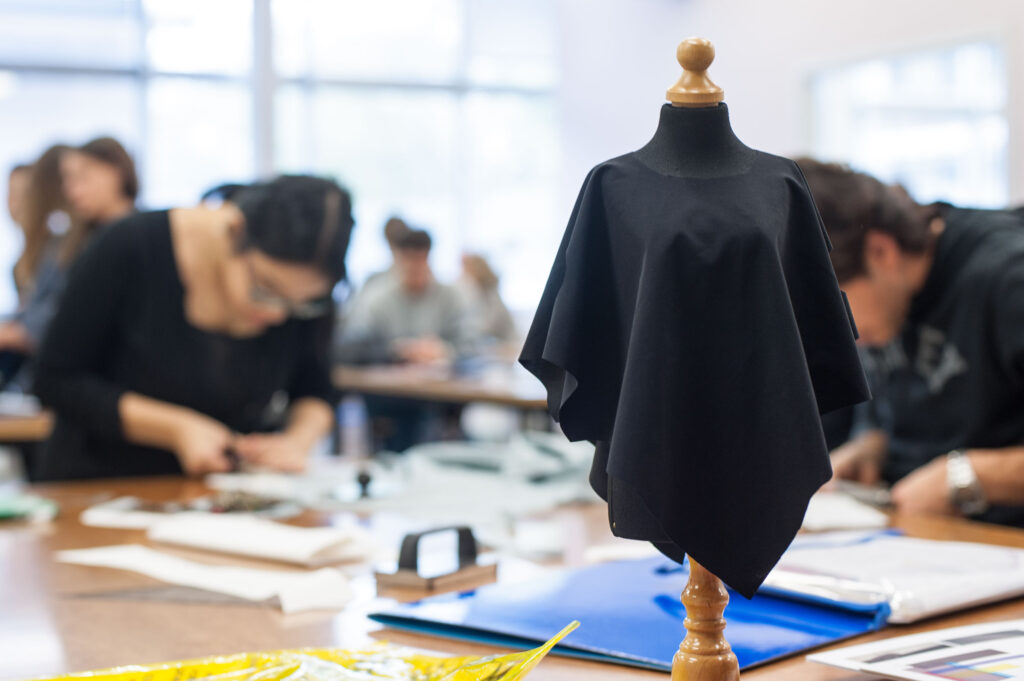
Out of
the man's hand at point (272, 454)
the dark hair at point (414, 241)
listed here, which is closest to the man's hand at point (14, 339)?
the dark hair at point (414, 241)

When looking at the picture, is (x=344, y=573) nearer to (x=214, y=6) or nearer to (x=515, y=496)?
(x=515, y=496)

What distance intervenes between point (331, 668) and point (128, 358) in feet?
5.43

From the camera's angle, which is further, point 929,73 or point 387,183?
point 387,183

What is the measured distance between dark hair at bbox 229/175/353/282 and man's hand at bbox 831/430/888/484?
1.14m

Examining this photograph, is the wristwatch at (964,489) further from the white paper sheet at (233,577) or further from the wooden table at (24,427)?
the wooden table at (24,427)

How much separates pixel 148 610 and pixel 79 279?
1241 mm

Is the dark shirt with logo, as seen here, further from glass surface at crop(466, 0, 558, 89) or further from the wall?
glass surface at crop(466, 0, 558, 89)

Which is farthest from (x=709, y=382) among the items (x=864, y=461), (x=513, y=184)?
(x=513, y=184)

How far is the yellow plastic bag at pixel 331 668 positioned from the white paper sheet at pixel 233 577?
34 cm

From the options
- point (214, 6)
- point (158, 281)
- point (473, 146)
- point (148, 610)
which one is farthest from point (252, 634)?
point (473, 146)

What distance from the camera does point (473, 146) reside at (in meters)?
9.48

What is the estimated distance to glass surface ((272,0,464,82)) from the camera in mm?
8727

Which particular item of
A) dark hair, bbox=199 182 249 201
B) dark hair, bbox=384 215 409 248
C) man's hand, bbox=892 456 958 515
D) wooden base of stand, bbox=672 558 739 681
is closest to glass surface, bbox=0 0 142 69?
dark hair, bbox=384 215 409 248

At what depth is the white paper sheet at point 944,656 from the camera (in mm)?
849
